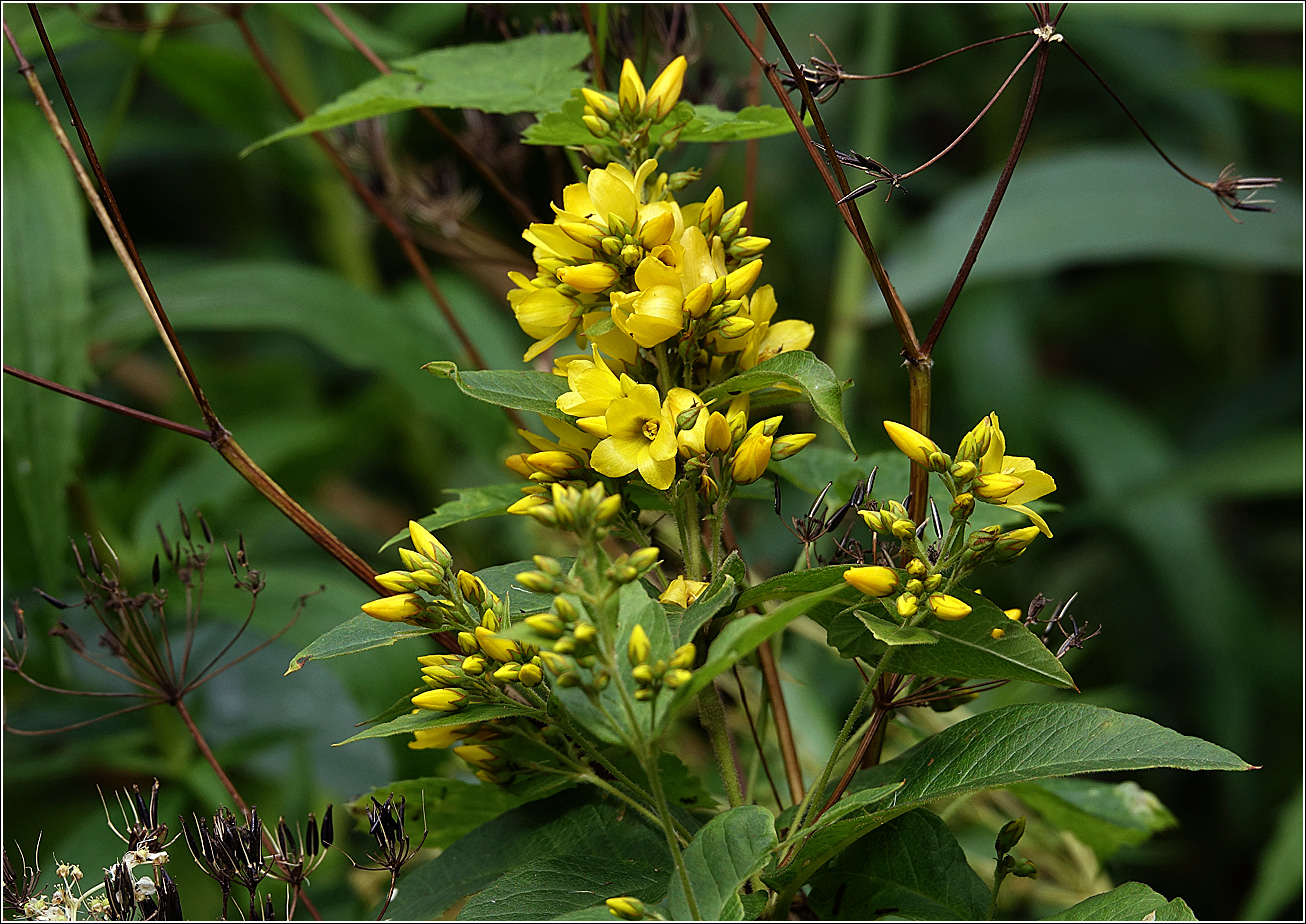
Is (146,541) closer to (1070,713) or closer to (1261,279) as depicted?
(1070,713)

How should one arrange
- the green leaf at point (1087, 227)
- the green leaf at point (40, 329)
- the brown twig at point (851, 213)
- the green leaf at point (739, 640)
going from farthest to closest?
the green leaf at point (1087, 227), the green leaf at point (40, 329), the brown twig at point (851, 213), the green leaf at point (739, 640)

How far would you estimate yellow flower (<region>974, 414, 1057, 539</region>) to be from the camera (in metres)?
0.37

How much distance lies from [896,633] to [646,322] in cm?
14

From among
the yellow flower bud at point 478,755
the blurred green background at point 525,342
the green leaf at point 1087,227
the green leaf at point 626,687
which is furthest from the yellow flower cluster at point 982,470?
the green leaf at point 1087,227

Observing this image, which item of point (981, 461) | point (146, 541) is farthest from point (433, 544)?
point (146, 541)

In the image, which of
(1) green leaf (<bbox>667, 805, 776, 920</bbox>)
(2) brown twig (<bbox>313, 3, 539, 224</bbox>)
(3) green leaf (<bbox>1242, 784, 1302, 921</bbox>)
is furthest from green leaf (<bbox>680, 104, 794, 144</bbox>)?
(3) green leaf (<bbox>1242, 784, 1302, 921</bbox>)

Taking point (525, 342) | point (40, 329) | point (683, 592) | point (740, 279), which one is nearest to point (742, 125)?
point (740, 279)

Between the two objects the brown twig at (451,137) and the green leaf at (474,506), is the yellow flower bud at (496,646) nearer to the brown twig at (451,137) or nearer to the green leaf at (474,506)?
the green leaf at (474,506)

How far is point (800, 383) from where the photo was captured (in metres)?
0.37

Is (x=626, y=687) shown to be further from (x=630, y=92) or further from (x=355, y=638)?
(x=630, y=92)

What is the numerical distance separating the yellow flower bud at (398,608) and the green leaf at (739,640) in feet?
0.34

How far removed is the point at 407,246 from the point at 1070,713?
0.52m

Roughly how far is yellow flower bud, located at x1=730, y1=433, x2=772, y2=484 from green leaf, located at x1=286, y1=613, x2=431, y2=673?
0.42ft

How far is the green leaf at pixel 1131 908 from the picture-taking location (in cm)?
34
